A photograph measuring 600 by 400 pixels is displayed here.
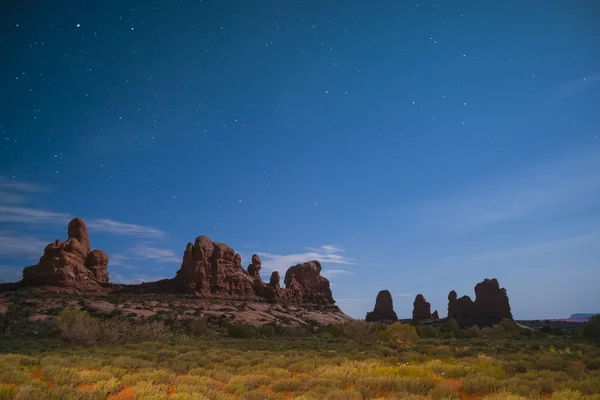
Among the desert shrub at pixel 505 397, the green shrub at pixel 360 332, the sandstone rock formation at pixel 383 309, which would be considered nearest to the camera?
the desert shrub at pixel 505 397

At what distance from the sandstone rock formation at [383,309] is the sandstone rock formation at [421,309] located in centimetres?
555

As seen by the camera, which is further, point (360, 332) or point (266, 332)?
point (266, 332)

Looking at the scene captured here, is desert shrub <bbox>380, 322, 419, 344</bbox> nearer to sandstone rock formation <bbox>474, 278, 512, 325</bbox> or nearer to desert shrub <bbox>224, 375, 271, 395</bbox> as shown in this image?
desert shrub <bbox>224, 375, 271, 395</bbox>

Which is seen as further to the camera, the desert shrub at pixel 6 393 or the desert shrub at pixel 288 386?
the desert shrub at pixel 288 386

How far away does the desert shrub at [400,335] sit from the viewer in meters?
29.9

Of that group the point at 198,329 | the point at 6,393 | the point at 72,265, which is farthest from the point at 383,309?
the point at 6,393

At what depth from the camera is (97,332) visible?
25.8m

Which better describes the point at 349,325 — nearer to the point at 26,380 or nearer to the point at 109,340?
the point at 109,340

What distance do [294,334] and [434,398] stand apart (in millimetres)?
33107

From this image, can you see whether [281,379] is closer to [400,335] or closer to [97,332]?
[97,332]

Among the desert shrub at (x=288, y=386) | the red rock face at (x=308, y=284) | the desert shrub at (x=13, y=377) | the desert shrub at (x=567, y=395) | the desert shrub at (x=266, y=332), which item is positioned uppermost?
the red rock face at (x=308, y=284)

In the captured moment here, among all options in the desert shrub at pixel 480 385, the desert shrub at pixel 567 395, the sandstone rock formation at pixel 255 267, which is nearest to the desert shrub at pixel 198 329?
the desert shrub at pixel 480 385

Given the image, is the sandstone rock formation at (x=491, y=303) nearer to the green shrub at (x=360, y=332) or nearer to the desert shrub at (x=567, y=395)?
the green shrub at (x=360, y=332)

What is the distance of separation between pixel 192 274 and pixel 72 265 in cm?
1826
